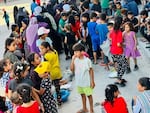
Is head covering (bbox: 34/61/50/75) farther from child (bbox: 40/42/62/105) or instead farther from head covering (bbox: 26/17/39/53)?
head covering (bbox: 26/17/39/53)

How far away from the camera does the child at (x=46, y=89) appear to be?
6164mm

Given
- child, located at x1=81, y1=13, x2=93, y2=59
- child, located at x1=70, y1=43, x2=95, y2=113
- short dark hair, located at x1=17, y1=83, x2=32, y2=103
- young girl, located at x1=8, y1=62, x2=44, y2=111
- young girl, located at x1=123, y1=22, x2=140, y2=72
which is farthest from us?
child, located at x1=81, y1=13, x2=93, y2=59

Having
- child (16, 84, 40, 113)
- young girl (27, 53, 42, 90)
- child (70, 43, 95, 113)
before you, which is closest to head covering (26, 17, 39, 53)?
child (70, 43, 95, 113)

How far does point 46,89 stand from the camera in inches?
248

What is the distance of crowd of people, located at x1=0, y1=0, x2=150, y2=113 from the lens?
536cm

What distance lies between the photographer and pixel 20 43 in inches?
378

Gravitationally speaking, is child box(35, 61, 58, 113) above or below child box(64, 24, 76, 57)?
below

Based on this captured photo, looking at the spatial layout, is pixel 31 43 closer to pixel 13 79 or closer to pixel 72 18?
pixel 72 18

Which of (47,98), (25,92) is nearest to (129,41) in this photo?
(47,98)

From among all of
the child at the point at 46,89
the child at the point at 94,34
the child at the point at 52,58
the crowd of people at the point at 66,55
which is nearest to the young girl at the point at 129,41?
the crowd of people at the point at 66,55

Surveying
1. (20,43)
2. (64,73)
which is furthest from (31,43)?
(64,73)

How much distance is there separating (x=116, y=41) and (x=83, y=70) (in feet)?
5.83

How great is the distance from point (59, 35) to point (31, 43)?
7.33 ft

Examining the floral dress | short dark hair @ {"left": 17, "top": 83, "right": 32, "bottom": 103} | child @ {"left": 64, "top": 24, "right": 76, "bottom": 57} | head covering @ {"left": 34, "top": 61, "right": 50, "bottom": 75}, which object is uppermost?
child @ {"left": 64, "top": 24, "right": 76, "bottom": 57}
